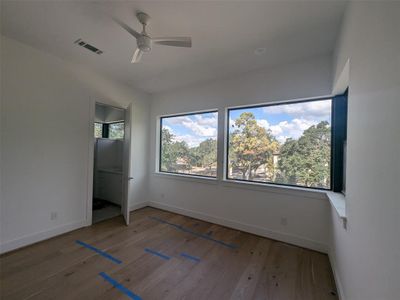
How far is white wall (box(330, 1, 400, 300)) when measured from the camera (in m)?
0.77

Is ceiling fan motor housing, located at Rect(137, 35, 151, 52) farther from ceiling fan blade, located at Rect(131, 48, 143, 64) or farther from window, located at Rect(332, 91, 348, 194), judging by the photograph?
window, located at Rect(332, 91, 348, 194)

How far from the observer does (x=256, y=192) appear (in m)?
2.85

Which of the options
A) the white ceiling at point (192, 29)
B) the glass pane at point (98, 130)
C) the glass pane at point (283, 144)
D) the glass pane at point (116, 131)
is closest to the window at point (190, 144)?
the glass pane at point (283, 144)

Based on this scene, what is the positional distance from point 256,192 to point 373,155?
1.98m

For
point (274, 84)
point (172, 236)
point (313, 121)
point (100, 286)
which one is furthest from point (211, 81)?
point (100, 286)

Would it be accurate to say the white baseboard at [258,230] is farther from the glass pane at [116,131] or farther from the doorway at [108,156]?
the glass pane at [116,131]

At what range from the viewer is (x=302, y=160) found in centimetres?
260

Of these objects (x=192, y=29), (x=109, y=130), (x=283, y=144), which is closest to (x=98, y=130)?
(x=109, y=130)

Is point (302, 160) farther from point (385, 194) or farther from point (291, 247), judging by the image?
point (385, 194)

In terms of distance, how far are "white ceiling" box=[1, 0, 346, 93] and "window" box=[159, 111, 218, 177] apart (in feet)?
3.82

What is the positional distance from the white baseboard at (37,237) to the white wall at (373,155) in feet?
12.2

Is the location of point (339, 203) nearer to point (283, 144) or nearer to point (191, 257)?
point (283, 144)

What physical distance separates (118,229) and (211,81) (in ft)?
10.8

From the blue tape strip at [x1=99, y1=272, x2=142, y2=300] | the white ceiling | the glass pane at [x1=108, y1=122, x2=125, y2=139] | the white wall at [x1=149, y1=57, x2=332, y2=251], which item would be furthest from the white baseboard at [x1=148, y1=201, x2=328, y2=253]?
the white ceiling
